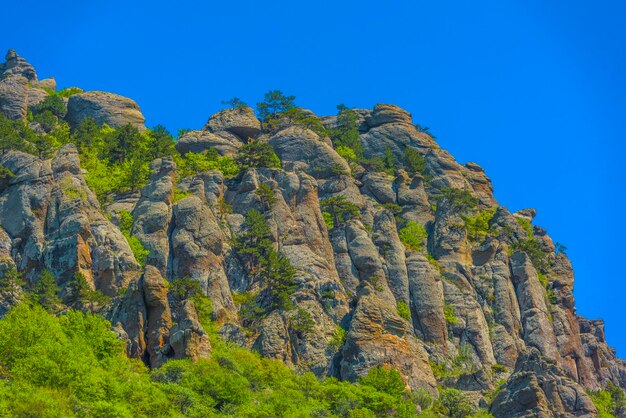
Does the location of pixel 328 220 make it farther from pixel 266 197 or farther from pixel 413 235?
pixel 413 235

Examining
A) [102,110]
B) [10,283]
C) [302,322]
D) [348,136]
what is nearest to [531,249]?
[348,136]

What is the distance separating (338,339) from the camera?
102 metres

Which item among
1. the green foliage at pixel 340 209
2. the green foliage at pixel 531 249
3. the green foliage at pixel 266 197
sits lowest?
the green foliage at pixel 266 197

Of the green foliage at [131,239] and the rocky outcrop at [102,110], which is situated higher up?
the rocky outcrop at [102,110]

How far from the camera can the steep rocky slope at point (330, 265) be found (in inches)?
3878

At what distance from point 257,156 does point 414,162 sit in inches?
972

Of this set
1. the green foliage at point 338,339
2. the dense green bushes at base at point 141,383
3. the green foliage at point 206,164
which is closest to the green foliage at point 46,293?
→ the dense green bushes at base at point 141,383

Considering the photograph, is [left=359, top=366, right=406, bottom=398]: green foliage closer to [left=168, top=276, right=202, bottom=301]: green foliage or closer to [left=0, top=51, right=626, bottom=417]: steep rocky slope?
[left=0, top=51, right=626, bottom=417]: steep rocky slope

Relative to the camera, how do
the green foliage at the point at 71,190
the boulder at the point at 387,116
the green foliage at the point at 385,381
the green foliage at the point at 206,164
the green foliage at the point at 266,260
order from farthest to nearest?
the boulder at the point at 387,116 < the green foliage at the point at 206,164 < the green foliage at the point at 71,190 < the green foliage at the point at 266,260 < the green foliage at the point at 385,381

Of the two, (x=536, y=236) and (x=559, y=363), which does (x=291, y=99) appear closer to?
(x=536, y=236)

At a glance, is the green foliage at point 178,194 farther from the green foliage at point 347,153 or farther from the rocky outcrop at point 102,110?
the green foliage at point 347,153

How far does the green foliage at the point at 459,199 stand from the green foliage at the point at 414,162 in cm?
882

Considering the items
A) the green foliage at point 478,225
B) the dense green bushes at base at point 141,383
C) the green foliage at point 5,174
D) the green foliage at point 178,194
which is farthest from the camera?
the green foliage at point 478,225

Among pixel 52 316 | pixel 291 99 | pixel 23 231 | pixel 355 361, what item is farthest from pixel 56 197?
pixel 291 99
